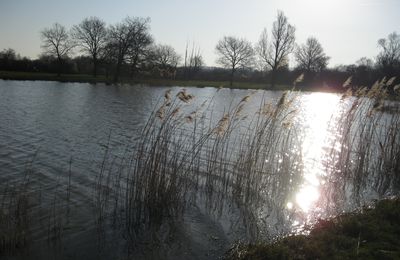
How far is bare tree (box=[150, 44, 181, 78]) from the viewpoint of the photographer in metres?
8.42

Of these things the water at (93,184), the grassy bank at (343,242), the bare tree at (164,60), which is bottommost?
the water at (93,184)

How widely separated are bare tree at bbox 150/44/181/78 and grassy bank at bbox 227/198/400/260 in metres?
3.96

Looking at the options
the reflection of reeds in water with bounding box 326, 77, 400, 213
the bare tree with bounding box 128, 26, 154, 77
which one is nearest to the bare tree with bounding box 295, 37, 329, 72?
the bare tree with bounding box 128, 26, 154, 77

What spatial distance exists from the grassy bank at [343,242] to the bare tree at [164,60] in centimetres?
396

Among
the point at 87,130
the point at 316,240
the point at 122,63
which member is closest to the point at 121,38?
the point at 122,63

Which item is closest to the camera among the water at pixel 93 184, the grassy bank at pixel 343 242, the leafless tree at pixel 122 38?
the grassy bank at pixel 343 242

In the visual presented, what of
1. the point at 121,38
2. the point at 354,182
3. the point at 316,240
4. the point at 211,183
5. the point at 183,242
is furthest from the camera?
the point at 121,38

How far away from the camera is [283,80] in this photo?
77750 millimetres

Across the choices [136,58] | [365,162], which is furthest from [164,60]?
[365,162]

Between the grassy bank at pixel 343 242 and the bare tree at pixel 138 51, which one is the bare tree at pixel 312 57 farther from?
the grassy bank at pixel 343 242

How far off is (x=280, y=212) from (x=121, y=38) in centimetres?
5583

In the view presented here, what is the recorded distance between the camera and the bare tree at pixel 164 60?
8.42m

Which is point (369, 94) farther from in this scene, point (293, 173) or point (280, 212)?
point (280, 212)

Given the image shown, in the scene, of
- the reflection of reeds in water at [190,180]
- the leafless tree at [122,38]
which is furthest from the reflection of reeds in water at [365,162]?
the leafless tree at [122,38]
